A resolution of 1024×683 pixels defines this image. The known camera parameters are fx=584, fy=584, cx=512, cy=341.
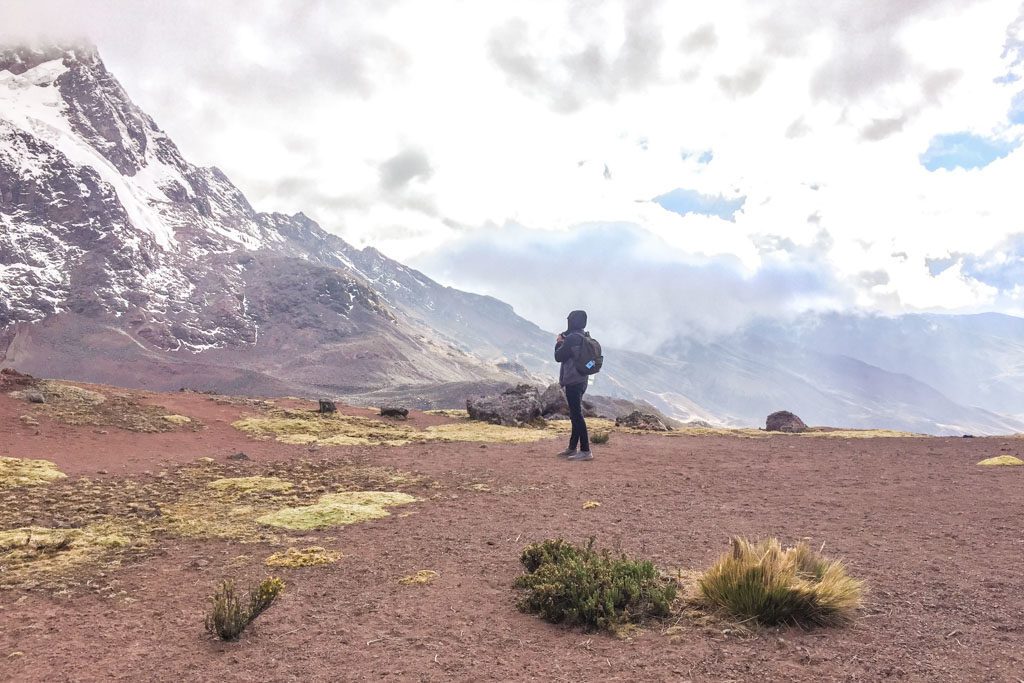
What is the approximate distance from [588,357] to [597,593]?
38.0 ft

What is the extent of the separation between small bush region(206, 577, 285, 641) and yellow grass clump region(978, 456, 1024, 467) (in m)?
18.3

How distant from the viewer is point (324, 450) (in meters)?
18.8

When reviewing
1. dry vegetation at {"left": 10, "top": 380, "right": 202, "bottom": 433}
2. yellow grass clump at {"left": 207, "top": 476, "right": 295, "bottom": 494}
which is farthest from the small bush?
dry vegetation at {"left": 10, "top": 380, "right": 202, "bottom": 433}

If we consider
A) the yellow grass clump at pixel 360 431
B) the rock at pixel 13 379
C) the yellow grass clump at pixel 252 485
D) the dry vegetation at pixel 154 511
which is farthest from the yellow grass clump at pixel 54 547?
the rock at pixel 13 379

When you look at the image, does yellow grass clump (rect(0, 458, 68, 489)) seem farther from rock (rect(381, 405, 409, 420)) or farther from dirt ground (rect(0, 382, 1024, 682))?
rock (rect(381, 405, 409, 420))

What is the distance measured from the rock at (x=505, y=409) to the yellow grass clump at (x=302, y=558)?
2247cm

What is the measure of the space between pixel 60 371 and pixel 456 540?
628 ft

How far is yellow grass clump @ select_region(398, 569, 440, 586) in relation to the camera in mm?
7117

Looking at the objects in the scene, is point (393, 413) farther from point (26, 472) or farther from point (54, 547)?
point (54, 547)

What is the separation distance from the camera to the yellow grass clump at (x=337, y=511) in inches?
384

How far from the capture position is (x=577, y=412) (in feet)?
58.3

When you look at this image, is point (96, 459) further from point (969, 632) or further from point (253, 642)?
point (969, 632)

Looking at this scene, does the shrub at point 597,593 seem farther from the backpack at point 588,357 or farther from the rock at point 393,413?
the rock at point 393,413

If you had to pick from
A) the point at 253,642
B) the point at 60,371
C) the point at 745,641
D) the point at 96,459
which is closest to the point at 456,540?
the point at 253,642
